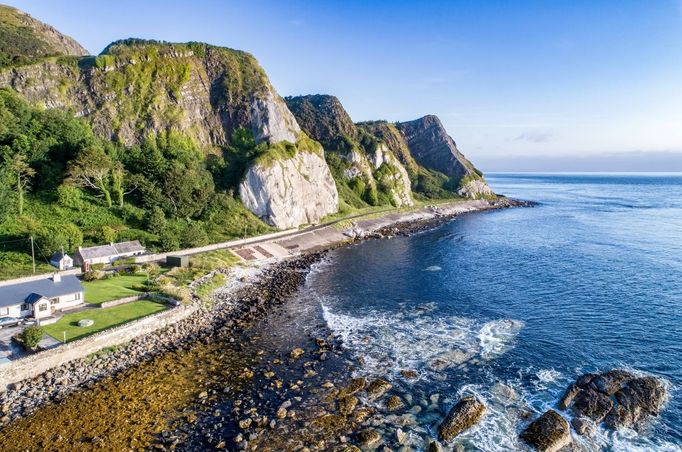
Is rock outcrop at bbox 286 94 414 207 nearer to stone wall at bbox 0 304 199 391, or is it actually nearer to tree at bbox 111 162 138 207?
tree at bbox 111 162 138 207

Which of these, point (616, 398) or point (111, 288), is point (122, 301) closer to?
point (111, 288)

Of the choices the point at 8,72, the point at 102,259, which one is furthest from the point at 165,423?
the point at 8,72

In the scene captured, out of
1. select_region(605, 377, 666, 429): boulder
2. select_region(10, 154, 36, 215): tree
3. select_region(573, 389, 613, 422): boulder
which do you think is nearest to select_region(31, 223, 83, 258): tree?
select_region(10, 154, 36, 215): tree

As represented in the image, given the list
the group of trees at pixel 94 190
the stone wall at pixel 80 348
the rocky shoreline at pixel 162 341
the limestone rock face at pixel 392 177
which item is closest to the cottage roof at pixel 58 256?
the group of trees at pixel 94 190

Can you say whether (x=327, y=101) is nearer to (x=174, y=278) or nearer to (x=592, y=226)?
(x=592, y=226)

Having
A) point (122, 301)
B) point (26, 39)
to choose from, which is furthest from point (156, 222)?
point (26, 39)

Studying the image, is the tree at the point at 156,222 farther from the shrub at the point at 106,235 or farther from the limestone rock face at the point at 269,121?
the limestone rock face at the point at 269,121
